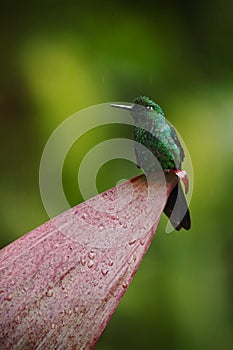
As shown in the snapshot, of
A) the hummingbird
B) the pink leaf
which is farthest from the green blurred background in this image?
the pink leaf

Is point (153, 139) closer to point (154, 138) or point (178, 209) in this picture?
point (154, 138)

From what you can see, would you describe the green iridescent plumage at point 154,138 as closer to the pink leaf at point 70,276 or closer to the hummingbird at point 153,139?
the hummingbird at point 153,139

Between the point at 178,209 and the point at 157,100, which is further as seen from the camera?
the point at 157,100

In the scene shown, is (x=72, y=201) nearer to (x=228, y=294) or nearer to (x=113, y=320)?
(x=113, y=320)

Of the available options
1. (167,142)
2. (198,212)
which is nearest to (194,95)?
(198,212)

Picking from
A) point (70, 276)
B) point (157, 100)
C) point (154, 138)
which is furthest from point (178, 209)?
point (157, 100)

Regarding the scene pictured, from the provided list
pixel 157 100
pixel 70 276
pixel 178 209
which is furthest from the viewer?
pixel 157 100

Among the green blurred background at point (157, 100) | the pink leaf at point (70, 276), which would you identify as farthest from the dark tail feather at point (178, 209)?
the green blurred background at point (157, 100)
